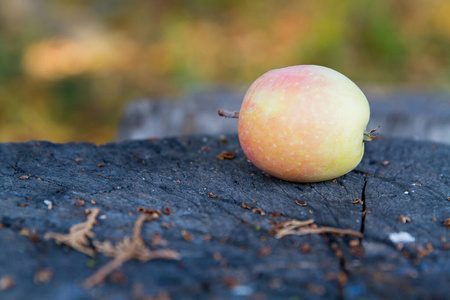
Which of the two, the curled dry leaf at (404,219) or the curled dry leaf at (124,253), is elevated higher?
the curled dry leaf at (124,253)

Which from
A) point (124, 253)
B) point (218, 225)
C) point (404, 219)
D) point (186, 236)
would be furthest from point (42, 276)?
point (404, 219)

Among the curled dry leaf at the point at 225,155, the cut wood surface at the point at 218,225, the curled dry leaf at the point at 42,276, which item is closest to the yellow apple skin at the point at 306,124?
the cut wood surface at the point at 218,225

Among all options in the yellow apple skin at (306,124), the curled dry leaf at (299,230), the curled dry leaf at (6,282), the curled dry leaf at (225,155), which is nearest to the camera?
the curled dry leaf at (6,282)

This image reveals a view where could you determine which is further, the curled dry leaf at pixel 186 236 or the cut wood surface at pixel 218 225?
the curled dry leaf at pixel 186 236

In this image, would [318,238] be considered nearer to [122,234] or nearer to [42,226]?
[122,234]

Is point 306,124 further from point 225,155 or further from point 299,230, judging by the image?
point 225,155

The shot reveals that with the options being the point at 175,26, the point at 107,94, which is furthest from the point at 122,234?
the point at 175,26

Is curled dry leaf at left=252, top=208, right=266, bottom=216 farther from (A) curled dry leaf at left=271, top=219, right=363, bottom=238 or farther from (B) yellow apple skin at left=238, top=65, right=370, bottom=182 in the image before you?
(B) yellow apple skin at left=238, top=65, right=370, bottom=182

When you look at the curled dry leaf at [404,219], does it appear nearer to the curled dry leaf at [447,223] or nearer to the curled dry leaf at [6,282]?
the curled dry leaf at [447,223]
